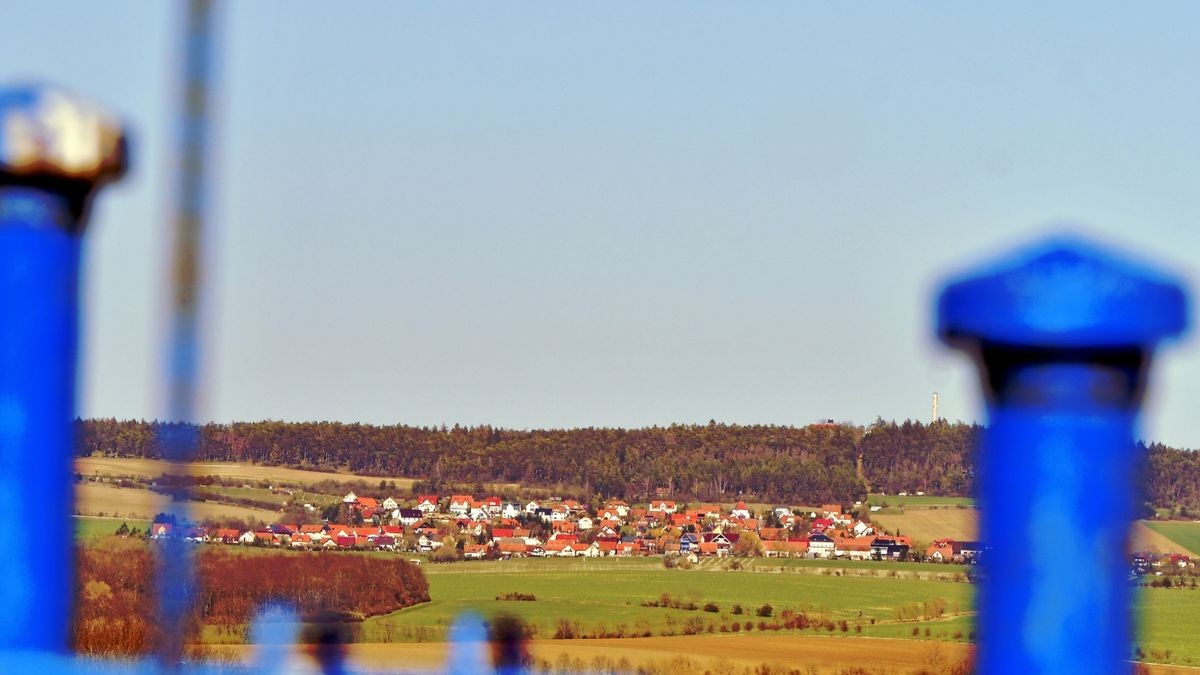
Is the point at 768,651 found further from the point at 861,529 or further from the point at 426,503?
the point at 861,529

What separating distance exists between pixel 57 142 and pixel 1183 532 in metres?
62.6

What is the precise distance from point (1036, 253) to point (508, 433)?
56351 millimetres

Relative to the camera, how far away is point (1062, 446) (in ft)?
3.64

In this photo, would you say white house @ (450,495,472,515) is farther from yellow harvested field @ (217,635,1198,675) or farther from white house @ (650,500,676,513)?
white house @ (650,500,676,513)

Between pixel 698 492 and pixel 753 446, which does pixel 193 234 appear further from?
pixel 753 446

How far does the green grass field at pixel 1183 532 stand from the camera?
55.0 meters

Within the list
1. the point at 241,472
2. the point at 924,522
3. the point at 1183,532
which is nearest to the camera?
the point at 241,472

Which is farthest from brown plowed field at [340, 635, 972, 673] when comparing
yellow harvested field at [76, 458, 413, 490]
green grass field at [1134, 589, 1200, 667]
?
yellow harvested field at [76, 458, 413, 490]

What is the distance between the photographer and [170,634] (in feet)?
4.08

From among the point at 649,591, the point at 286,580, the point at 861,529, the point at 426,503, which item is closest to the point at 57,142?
the point at 286,580

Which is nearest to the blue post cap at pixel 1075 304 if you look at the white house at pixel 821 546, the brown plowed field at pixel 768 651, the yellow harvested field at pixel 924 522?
the brown plowed field at pixel 768 651

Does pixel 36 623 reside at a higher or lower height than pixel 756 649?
higher

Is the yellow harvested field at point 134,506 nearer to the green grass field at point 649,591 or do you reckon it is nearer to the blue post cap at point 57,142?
the blue post cap at point 57,142

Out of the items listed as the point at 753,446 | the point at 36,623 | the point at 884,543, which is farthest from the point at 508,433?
the point at 36,623
